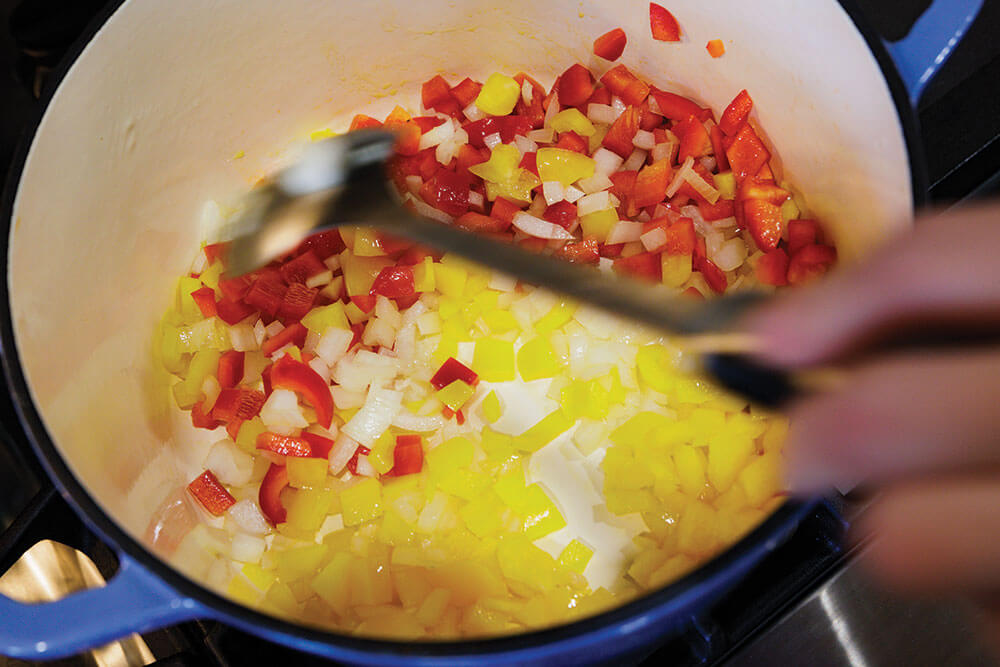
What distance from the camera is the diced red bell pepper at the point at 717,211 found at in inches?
49.9

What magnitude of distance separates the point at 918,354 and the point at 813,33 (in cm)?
67

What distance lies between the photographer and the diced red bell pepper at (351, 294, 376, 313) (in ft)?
4.20

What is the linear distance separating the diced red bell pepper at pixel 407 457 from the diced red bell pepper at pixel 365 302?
23 centimetres

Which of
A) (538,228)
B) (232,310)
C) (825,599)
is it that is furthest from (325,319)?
(825,599)

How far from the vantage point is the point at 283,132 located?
1400mm

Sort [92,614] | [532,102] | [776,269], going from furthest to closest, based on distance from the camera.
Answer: [532,102] < [776,269] < [92,614]

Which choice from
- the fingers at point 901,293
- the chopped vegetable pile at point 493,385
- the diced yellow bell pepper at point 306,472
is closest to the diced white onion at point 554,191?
the chopped vegetable pile at point 493,385

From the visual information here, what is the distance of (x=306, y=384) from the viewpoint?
1.19m

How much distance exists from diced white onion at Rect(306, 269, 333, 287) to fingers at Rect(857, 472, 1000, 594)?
974 mm

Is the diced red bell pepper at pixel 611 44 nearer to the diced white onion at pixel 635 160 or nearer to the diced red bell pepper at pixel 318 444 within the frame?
the diced white onion at pixel 635 160

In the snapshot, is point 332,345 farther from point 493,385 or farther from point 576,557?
point 576,557

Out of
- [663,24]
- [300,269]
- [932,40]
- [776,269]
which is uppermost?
[932,40]

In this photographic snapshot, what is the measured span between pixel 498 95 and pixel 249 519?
787 millimetres

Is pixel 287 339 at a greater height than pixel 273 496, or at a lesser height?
greater
